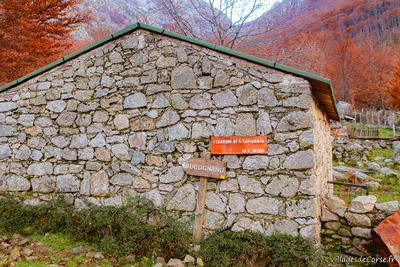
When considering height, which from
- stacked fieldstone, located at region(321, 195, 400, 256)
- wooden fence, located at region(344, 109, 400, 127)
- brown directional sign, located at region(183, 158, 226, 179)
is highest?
wooden fence, located at region(344, 109, 400, 127)

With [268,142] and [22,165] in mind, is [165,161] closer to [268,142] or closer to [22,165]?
[268,142]

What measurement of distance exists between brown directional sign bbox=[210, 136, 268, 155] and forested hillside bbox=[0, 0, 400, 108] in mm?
6570

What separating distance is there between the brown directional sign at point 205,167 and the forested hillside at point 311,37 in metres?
6.82

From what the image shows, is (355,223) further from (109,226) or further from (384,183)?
(384,183)

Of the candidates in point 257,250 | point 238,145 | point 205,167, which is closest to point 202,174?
point 205,167

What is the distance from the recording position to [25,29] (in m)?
10.2

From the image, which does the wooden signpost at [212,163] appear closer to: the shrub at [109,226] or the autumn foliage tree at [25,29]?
the shrub at [109,226]

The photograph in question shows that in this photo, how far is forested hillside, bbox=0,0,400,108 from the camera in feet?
39.0

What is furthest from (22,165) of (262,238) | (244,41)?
(244,41)

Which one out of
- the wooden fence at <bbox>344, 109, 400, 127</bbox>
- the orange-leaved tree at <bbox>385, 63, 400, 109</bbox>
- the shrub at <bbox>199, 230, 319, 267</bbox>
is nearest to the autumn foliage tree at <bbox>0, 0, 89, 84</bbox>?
the shrub at <bbox>199, 230, 319, 267</bbox>

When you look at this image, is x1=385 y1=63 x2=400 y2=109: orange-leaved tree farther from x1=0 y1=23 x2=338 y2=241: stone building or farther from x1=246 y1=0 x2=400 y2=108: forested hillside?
x1=0 y1=23 x2=338 y2=241: stone building

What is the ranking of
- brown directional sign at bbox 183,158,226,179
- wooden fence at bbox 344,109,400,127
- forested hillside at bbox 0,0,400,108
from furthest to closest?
wooden fence at bbox 344,109,400,127 < forested hillside at bbox 0,0,400,108 < brown directional sign at bbox 183,158,226,179

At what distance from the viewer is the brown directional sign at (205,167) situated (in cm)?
522

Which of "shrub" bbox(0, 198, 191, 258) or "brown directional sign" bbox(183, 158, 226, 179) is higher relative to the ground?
"brown directional sign" bbox(183, 158, 226, 179)
